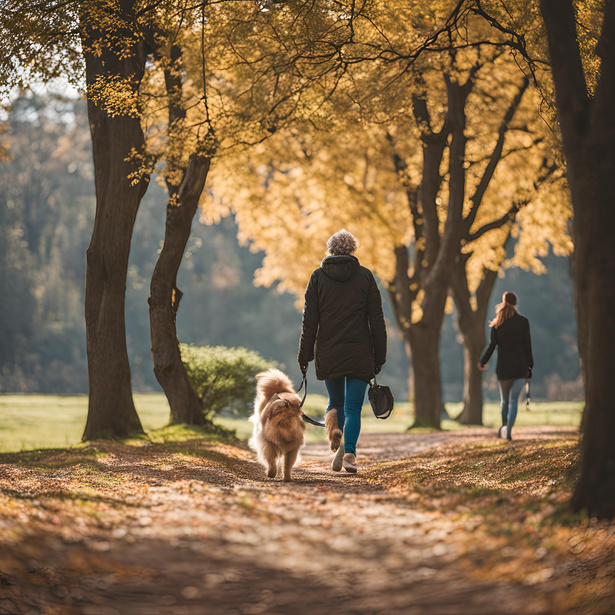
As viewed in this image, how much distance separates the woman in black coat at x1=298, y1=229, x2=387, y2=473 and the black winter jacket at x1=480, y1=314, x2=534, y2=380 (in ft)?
Answer: 16.1

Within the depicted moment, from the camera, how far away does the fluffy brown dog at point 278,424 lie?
768 cm

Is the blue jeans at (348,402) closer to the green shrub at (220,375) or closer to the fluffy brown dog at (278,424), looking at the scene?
the fluffy brown dog at (278,424)

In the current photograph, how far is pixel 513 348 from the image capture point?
12578 mm

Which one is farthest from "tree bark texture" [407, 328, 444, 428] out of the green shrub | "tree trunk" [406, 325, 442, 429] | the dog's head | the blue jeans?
the dog's head

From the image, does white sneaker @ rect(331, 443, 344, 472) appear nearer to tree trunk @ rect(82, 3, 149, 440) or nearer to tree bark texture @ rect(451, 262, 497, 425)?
tree trunk @ rect(82, 3, 149, 440)

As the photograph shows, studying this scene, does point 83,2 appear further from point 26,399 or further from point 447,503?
point 26,399

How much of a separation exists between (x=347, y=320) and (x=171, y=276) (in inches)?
293

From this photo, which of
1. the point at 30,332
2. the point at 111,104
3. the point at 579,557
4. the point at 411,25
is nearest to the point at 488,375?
the point at 30,332

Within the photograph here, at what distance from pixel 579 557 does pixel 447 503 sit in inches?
42.1

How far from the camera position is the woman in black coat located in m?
8.16

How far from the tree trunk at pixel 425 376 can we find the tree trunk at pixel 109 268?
10.2m

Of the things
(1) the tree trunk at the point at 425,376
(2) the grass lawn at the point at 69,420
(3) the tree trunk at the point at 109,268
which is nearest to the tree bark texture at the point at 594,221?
(3) the tree trunk at the point at 109,268

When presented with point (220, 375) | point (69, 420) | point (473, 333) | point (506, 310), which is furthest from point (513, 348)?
point (69, 420)

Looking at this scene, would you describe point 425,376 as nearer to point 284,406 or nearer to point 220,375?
point 220,375
